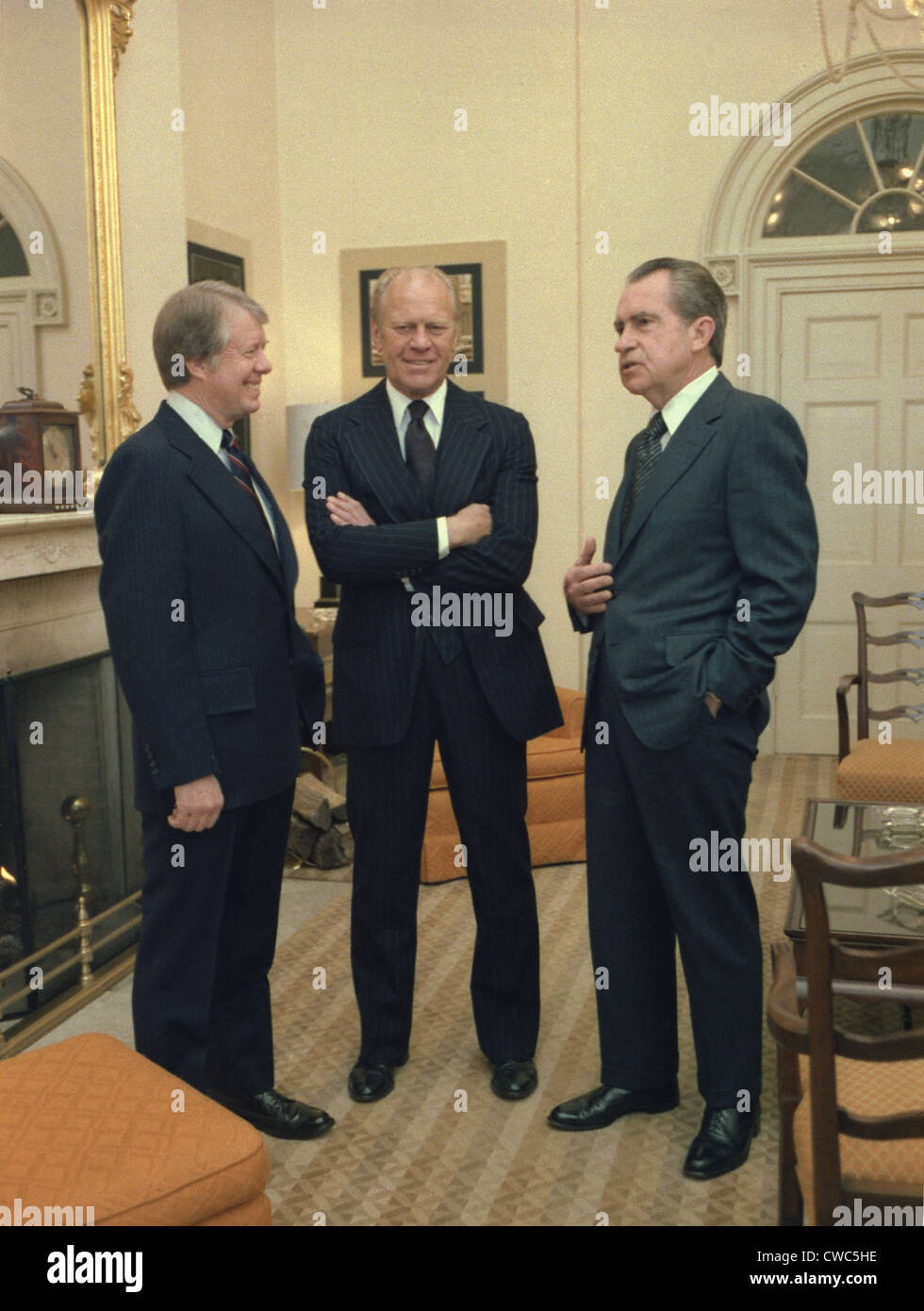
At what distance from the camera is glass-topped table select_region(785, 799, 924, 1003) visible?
2.60 meters

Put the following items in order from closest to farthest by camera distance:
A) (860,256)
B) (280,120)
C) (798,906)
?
(798,906) → (860,256) → (280,120)

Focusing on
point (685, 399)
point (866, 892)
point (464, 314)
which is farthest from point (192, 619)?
point (464, 314)

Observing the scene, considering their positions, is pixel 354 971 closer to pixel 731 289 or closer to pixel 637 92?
pixel 731 289

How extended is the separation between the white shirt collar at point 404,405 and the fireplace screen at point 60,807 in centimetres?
123

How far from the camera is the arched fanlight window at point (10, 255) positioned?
324 cm

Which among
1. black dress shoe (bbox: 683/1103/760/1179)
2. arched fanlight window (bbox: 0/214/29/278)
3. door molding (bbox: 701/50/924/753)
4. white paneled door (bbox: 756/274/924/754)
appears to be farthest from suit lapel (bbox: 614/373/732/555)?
white paneled door (bbox: 756/274/924/754)

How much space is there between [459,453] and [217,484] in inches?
22.5

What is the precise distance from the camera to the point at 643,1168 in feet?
8.17

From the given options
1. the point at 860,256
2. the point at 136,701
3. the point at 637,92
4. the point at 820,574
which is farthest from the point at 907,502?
the point at 136,701

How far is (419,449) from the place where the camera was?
8.96ft

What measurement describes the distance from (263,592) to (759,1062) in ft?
4.27

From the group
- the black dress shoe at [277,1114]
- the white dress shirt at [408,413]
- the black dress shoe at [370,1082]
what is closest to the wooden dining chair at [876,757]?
the white dress shirt at [408,413]

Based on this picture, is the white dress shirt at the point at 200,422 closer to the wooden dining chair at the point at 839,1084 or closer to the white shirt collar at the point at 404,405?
the white shirt collar at the point at 404,405

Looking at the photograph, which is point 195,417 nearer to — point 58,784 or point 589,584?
point 589,584
